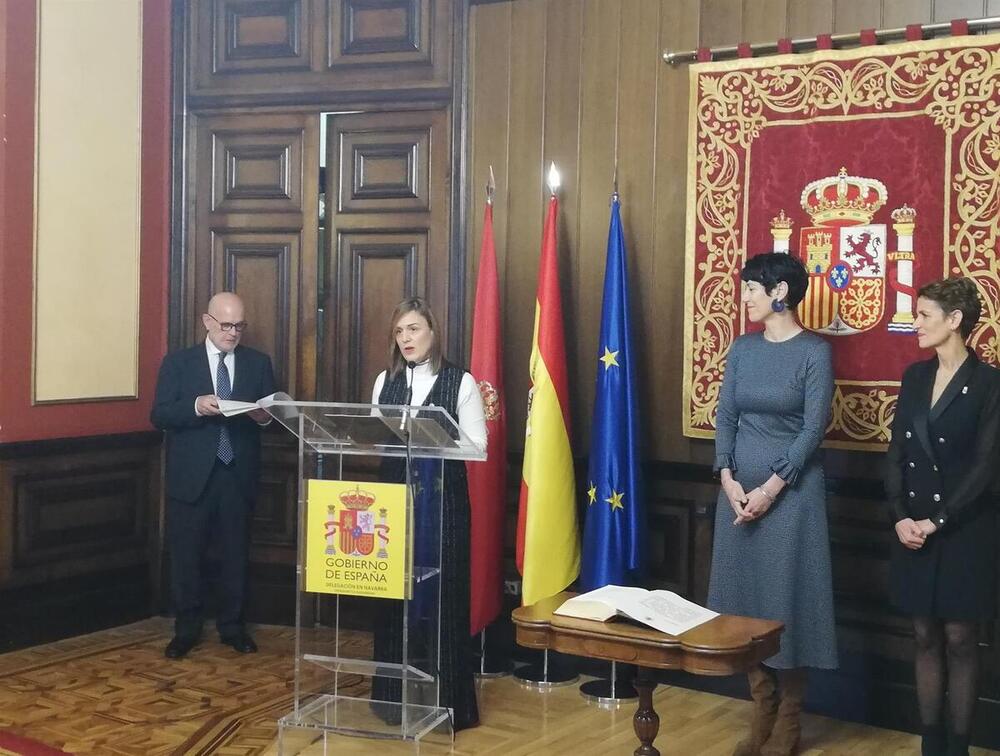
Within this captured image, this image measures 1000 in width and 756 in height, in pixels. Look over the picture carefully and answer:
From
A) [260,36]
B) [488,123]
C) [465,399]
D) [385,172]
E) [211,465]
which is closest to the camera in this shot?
[465,399]

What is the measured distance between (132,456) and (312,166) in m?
1.63

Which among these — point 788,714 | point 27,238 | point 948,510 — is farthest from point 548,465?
point 27,238

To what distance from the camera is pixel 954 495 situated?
3686 millimetres

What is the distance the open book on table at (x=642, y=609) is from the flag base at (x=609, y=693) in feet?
3.93

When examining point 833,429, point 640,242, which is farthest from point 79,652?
point 833,429

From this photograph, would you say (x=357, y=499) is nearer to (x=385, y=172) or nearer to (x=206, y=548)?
(x=206, y=548)

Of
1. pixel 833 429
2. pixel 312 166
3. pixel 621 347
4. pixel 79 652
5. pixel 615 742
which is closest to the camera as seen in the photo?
pixel 615 742

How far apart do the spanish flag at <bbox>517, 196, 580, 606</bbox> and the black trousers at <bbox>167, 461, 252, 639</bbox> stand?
1280 millimetres

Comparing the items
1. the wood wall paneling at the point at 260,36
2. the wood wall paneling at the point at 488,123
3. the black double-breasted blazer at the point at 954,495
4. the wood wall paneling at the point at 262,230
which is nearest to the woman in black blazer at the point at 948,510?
the black double-breasted blazer at the point at 954,495

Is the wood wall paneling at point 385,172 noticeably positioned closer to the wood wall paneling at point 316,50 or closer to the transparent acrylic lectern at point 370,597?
the wood wall paneling at point 316,50

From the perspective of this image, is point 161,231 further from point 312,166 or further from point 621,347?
point 621,347

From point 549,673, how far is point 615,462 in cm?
95

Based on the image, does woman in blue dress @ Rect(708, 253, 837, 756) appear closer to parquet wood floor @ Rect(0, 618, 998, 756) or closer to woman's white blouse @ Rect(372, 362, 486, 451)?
parquet wood floor @ Rect(0, 618, 998, 756)

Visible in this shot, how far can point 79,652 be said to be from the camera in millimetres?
5168
